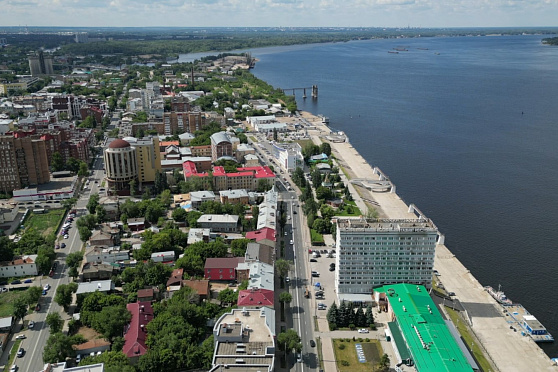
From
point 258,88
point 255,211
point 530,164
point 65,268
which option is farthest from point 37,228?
point 258,88

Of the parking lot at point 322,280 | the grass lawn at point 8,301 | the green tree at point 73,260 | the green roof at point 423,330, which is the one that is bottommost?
the parking lot at point 322,280

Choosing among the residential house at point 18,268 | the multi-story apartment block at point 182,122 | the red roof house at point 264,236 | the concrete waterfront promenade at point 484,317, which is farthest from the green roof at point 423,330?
the multi-story apartment block at point 182,122

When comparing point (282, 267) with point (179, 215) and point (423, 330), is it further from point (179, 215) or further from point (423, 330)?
point (179, 215)

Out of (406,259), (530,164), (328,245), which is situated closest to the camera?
(406,259)

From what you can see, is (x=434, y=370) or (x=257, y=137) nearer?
(x=434, y=370)

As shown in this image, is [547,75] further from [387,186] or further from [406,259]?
[406,259]

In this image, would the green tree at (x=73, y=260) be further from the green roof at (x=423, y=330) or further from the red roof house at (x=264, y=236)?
the green roof at (x=423, y=330)

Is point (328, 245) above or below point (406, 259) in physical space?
below
